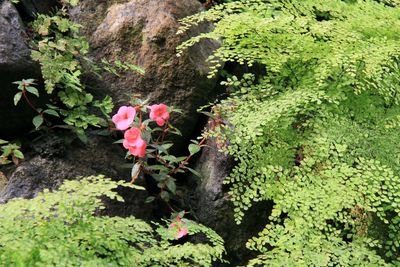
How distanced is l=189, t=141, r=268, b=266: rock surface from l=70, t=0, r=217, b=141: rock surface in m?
0.30

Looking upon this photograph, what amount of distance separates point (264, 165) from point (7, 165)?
1.32 m

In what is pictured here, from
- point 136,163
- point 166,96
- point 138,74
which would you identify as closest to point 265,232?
point 136,163

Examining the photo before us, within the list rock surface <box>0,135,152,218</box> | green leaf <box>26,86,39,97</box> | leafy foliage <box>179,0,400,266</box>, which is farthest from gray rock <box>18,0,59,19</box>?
leafy foliage <box>179,0,400,266</box>

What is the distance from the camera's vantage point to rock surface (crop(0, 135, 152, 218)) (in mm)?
2354

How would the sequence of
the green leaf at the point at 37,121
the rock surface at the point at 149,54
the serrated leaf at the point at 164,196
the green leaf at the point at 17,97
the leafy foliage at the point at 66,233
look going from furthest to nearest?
the rock surface at the point at 149,54 → the serrated leaf at the point at 164,196 → the green leaf at the point at 37,121 → the green leaf at the point at 17,97 → the leafy foliage at the point at 66,233

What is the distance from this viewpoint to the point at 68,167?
2477 millimetres

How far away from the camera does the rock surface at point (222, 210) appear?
265cm

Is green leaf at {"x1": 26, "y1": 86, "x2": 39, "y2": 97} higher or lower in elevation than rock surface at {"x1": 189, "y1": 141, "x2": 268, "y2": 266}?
higher

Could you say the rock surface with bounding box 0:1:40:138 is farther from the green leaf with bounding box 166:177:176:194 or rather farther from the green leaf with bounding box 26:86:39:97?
the green leaf with bounding box 166:177:176:194

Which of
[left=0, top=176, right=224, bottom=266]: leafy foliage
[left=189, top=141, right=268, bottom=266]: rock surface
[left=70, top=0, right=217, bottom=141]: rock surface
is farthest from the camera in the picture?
[left=70, top=0, right=217, bottom=141]: rock surface

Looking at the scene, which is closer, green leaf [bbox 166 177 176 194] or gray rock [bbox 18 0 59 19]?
green leaf [bbox 166 177 176 194]

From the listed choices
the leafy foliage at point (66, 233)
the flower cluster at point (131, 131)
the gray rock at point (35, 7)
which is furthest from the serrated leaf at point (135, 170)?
the gray rock at point (35, 7)

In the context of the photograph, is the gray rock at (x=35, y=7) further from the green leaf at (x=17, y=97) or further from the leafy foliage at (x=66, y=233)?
the leafy foliage at (x=66, y=233)

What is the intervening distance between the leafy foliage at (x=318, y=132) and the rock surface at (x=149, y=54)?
0.76 feet
